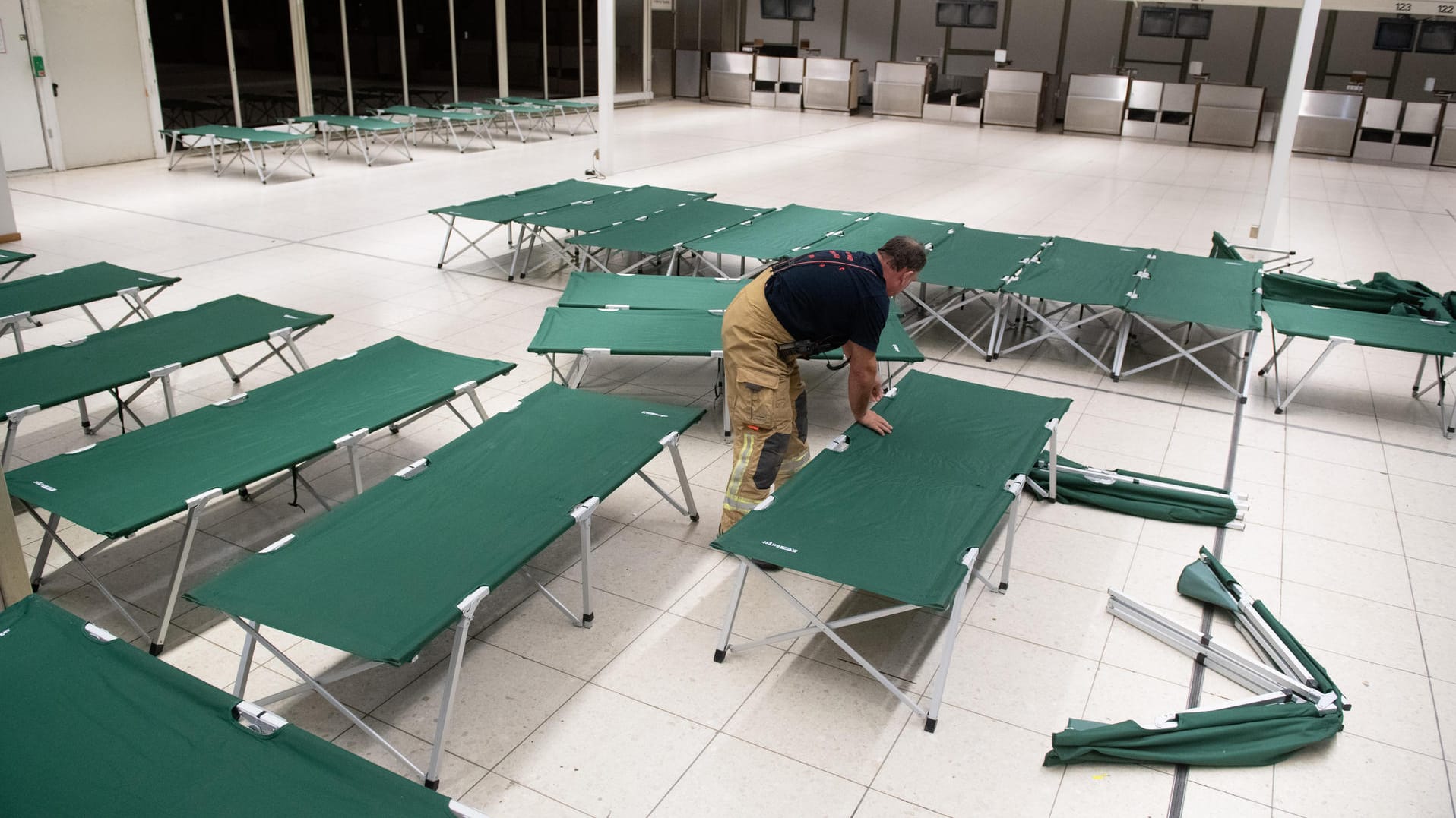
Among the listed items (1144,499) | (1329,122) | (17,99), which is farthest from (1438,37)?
(17,99)

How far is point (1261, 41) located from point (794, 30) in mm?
9485

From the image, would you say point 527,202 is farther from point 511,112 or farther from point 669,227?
point 511,112

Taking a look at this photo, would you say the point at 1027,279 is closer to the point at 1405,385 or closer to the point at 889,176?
the point at 1405,385

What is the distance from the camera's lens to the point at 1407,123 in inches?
608

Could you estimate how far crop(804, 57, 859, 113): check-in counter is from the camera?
62.7 ft

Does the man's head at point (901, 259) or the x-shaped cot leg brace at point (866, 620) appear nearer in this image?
the x-shaped cot leg brace at point (866, 620)

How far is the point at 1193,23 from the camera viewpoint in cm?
1812

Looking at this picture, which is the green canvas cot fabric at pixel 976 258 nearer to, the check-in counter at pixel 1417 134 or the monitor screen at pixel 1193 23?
the check-in counter at pixel 1417 134

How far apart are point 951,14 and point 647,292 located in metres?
15.9

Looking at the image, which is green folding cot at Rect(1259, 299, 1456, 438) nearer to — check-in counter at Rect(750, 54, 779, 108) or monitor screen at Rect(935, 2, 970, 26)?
monitor screen at Rect(935, 2, 970, 26)

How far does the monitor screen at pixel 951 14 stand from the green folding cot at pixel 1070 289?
1351cm

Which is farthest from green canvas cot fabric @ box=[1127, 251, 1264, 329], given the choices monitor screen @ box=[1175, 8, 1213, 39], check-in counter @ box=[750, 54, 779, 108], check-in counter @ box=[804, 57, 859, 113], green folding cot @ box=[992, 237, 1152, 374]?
check-in counter @ box=[750, 54, 779, 108]

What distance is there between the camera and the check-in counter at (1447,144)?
49.7 feet

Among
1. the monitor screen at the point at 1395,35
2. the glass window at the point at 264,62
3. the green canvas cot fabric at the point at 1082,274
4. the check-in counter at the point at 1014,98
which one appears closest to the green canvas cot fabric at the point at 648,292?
the green canvas cot fabric at the point at 1082,274
